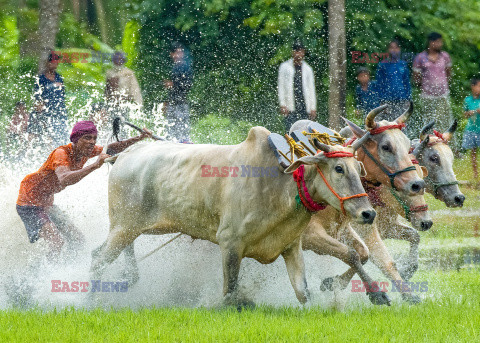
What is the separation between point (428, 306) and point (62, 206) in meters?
3.76

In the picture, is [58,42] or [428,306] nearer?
[428,306]

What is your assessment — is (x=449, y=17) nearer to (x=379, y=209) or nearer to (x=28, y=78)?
(x=28, y=78)

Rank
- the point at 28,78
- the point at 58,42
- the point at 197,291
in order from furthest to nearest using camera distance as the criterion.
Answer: the point at 58,42, the point at 28,78, the point at 197,291

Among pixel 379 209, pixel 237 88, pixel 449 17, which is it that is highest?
pixel 449 17

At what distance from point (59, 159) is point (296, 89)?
4.02 meters

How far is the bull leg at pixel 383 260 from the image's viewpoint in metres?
7.29

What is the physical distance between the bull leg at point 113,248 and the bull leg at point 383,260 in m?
2.07

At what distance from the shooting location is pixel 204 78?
50.5 feet

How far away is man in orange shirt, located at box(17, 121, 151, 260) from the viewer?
25.9 feet

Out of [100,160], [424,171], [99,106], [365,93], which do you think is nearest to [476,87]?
[365,93]

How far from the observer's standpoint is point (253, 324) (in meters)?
6.05

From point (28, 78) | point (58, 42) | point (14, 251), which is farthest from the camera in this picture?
point (58, 42)

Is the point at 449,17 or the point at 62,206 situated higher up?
the point at 449,17

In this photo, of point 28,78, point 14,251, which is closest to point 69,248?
point 14,251
